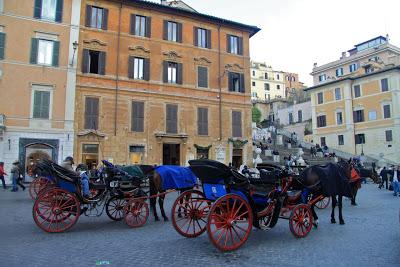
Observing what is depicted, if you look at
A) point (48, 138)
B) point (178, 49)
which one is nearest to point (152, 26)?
point (178, 49)

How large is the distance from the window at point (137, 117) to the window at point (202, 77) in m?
5.30

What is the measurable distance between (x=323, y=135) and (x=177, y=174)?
4465 centimetres

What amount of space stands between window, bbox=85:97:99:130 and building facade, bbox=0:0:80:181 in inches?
39.6

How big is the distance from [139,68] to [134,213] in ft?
61.8

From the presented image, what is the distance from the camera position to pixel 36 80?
894 inches

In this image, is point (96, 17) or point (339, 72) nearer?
point (96, 17)

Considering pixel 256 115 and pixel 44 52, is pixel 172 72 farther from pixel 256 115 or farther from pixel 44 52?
pixel 256 115

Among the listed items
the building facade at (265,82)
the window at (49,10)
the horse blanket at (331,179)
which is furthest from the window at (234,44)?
the building facade at (265,82)

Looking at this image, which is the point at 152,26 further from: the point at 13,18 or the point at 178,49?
the point at 13,18

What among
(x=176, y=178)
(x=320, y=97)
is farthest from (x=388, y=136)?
(x=176, y=178)

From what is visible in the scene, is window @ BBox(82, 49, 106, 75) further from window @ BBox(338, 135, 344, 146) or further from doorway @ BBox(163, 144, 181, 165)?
window @ BBox(338, 135, 344, 146)

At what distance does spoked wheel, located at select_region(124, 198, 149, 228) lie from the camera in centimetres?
856

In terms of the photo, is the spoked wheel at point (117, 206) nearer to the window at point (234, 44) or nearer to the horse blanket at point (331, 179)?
the horse blanket at point (331, 179)

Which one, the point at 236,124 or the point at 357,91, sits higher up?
the point at 357,91
